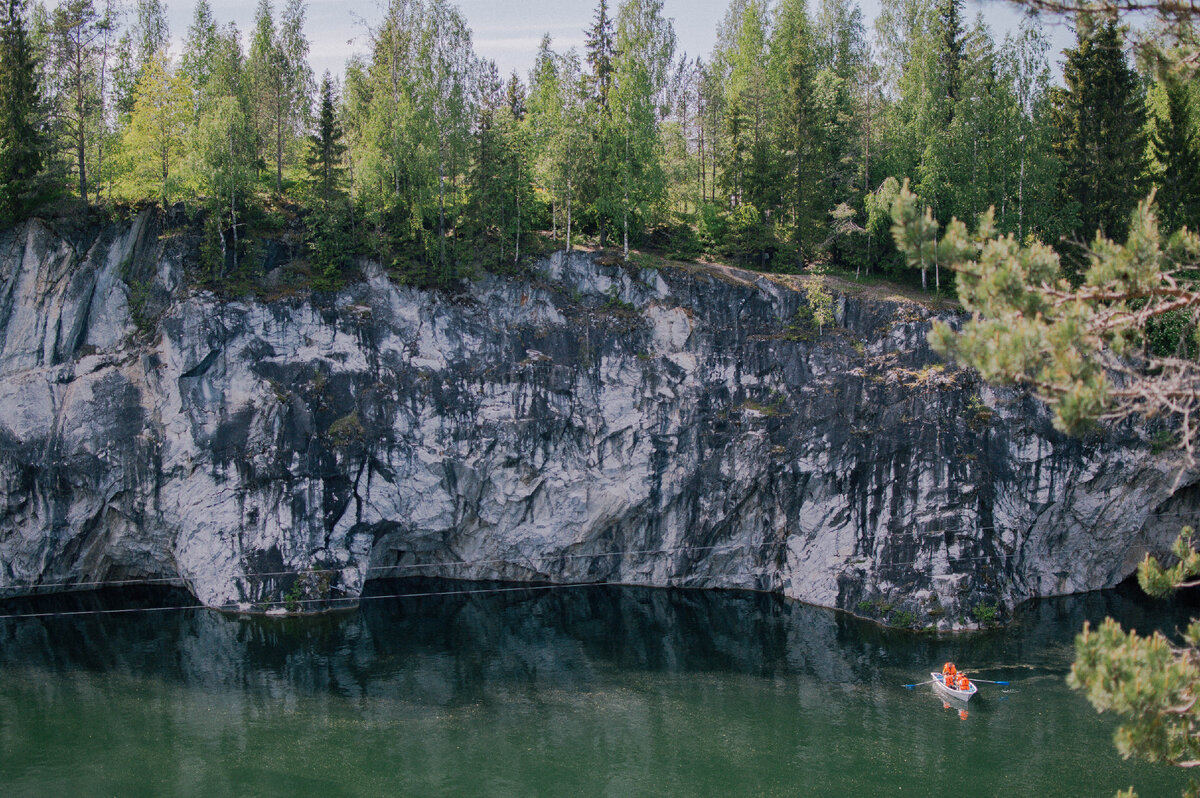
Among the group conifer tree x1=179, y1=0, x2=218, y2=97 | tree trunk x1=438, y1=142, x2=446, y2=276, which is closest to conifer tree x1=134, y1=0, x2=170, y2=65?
conifer tree x1=179, y1=0, x2=218, y2=97

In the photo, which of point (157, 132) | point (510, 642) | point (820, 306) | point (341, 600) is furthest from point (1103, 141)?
point (157, 132)

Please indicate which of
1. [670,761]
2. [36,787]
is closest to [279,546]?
[36,787]

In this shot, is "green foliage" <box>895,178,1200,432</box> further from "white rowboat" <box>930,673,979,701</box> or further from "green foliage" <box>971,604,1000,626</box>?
"green foliage" <box>971,604,1000,626</box>

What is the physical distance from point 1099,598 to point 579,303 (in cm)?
2435

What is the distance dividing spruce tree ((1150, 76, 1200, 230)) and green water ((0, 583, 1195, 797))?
16.7 metres

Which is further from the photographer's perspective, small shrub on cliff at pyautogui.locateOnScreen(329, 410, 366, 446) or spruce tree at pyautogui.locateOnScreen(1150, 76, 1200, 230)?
spruce tree at pyautogui.locateOnScreen(1150, 76, 1200, 230)

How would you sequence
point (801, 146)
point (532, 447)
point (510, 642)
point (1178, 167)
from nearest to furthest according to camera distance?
point (510, 642) → point (532, 447) → point (1178, 167) → point (801, 146)

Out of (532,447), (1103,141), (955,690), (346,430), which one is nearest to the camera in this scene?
(955,690)

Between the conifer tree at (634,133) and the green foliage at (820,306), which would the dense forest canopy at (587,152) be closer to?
the conifer tree at (634,133)

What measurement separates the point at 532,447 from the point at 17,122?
24768 mm

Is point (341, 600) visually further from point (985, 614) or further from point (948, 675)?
point (985, 614)

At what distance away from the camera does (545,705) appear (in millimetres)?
25766

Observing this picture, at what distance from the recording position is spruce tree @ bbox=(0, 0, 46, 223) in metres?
34.1

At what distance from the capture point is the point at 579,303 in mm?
37531
